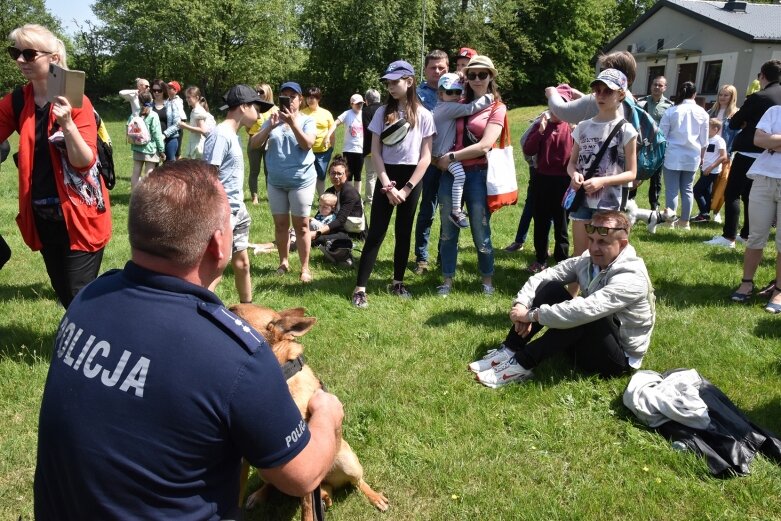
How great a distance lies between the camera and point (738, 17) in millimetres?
33062

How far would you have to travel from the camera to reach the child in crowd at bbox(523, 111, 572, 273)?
19.4 feet

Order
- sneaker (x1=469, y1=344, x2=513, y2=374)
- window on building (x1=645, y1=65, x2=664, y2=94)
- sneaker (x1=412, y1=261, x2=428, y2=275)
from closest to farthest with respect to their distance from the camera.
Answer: sneaker (x1=469, y1=344, x2=513, y2=374), sneaker (x1=412, y1=261, x2=428, y2=275), window on building (x1=645, y1=65, x2=664, y2=94)

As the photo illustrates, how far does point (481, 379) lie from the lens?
404cm

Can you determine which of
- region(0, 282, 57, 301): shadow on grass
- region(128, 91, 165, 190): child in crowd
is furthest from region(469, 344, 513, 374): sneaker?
region(128, 91, 165, 190): child in crowd

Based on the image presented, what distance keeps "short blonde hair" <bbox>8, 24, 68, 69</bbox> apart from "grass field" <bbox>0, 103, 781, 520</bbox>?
7.18 feet

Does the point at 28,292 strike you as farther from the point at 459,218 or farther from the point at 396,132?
the point at 459,218

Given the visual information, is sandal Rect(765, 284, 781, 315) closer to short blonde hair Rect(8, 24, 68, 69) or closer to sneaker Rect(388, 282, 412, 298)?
sneaker Rect(388, 282, 412, 298)

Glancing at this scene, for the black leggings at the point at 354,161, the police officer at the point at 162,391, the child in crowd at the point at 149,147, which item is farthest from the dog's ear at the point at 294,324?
the child in crowd at the point at 149,147

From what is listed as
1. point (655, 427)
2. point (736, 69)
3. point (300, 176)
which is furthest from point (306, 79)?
point (655, 427)

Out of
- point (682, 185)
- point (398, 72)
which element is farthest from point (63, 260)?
point (682, 185)

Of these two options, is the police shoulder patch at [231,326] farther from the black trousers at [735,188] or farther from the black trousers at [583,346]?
the black trousers at [735,188]

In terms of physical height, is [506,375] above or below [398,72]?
below

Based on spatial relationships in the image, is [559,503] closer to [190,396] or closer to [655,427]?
[655,427]

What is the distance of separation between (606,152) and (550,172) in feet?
4.54
